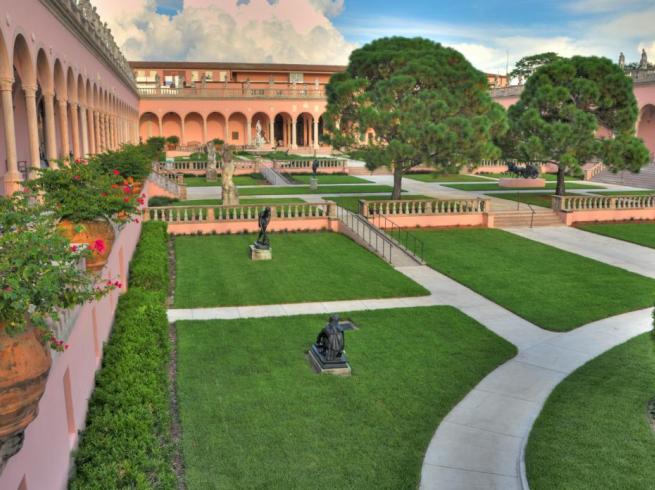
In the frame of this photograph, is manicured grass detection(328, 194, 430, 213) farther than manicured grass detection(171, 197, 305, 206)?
No

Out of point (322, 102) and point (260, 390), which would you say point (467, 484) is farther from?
point (322, 102)

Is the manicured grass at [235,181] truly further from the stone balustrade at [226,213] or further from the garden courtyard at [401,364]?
the garden courtyard at [401,364]

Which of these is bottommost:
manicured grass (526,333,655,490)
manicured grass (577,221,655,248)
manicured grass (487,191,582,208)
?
manicured grass (526,333,655,490)

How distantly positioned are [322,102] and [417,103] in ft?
161

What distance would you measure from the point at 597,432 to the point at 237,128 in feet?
238

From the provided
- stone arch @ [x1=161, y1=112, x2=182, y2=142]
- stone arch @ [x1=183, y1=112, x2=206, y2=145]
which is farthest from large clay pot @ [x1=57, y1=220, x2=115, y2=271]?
stone arch @ [x1=183, y1=112, x2=206, y2=145]

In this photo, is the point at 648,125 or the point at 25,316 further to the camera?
the point at 648,125

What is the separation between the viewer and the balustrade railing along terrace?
30484 millimetres

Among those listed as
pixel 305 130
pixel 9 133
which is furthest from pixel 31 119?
pixel 305 130

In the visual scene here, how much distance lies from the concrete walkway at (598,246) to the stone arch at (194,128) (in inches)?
2159

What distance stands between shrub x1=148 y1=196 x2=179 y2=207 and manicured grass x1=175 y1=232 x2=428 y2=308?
6.56 metres

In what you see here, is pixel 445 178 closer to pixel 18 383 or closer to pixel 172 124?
pixel 172 124

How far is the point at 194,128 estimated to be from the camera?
75812mm

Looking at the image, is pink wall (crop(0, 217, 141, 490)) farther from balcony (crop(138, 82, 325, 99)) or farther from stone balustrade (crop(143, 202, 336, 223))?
balcony (crop(138, 82, 325, 99))
